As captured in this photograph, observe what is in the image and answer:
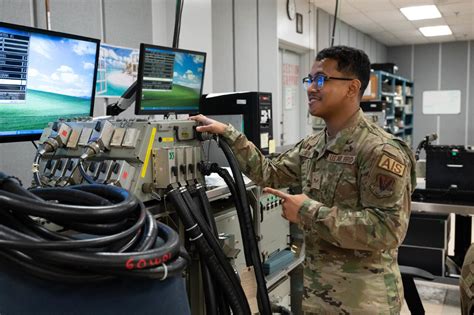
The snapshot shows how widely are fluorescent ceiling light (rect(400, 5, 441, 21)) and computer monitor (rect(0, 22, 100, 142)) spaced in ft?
21.6

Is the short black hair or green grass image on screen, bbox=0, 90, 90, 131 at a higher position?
the short black hair

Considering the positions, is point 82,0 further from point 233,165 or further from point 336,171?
point 336,171

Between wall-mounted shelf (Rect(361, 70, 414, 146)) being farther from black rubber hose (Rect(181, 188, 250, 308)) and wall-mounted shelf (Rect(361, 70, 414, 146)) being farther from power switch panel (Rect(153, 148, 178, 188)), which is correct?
power switch panel (Rect(153, 148, 178, 188))

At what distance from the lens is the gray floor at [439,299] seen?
3484 mm

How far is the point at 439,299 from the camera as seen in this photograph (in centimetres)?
371

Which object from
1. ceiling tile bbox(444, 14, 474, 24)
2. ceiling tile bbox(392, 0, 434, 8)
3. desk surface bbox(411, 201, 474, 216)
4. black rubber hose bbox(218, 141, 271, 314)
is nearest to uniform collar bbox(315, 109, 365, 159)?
black rubber hose bbox(218, 141, 271, 314)

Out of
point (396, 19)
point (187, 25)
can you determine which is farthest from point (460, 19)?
point (187, 25)

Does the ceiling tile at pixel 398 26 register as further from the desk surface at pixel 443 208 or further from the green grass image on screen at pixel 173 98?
the green grass image on screen at pixel 173 98

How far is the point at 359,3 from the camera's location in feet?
22.6

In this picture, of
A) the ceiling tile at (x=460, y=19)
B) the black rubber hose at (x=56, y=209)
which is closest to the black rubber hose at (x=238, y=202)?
the black rubber hose at (x=56, y=209)

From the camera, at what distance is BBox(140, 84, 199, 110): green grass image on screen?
75.8 inches

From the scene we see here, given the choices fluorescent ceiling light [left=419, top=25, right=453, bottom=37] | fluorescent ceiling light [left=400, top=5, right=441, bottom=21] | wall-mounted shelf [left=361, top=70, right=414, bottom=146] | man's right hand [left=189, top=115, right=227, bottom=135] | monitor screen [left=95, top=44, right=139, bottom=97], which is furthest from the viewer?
fluorescent ceiling light [left=419, top=25, right=453, bottom=37]

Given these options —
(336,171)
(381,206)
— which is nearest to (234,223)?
(336,171)

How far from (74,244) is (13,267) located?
0.14 m
